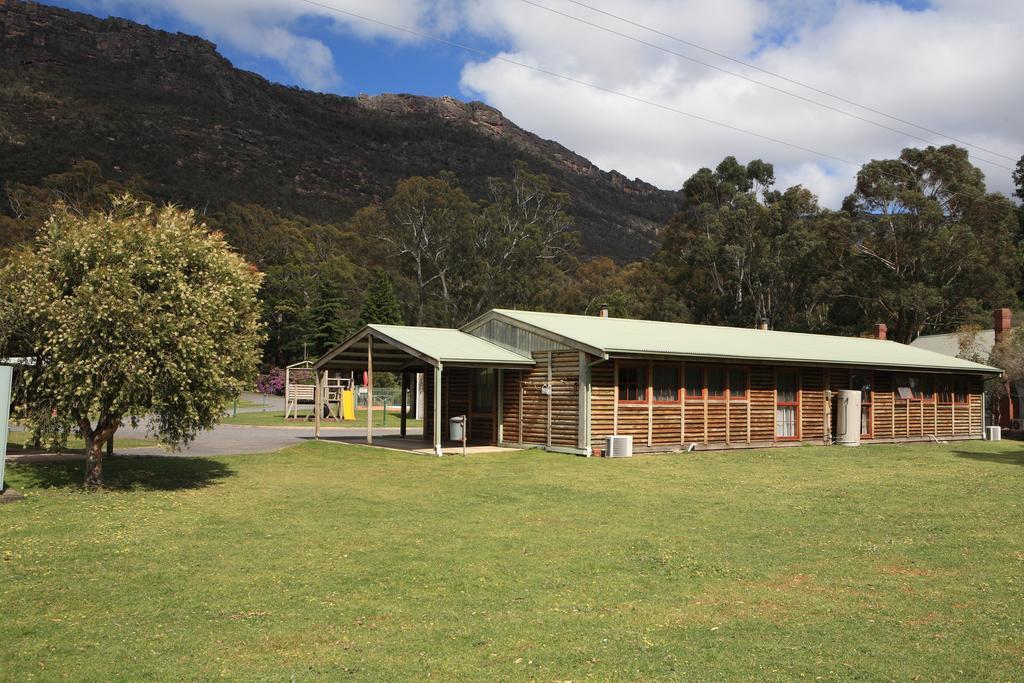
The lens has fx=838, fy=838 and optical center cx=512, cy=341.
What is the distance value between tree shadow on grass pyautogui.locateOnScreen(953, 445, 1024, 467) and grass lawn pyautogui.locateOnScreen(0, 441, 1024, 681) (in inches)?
288

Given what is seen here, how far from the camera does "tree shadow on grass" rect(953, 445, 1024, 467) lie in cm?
2312

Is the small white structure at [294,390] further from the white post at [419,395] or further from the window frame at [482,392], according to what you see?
the window frame at [482,392]

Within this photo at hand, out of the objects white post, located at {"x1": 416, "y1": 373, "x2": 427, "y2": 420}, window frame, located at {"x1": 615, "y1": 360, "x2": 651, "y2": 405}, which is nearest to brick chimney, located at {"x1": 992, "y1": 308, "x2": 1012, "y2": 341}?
window frame, located at {"x1": 615, "y1": 360, "x2": 651, "y2": 405}

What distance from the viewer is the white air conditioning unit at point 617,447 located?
72.2 ft

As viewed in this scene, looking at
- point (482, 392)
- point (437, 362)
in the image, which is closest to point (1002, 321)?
point (482, 392)

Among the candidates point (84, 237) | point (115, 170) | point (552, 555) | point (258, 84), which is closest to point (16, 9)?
point (258, 84)

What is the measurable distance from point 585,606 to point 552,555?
2.21 meters

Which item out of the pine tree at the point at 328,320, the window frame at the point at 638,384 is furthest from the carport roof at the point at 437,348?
the pine tree at the point at 328,320

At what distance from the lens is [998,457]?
24625mm

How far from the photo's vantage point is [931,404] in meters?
32.2

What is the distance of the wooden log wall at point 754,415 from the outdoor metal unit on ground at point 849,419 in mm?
467

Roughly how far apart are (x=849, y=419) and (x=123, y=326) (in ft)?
75.3

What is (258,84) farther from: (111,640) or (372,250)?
(111,640)

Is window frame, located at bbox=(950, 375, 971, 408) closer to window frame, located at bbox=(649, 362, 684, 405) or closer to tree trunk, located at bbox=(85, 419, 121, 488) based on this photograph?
window frame, located at bbox=(649, 362, 684, 405)
